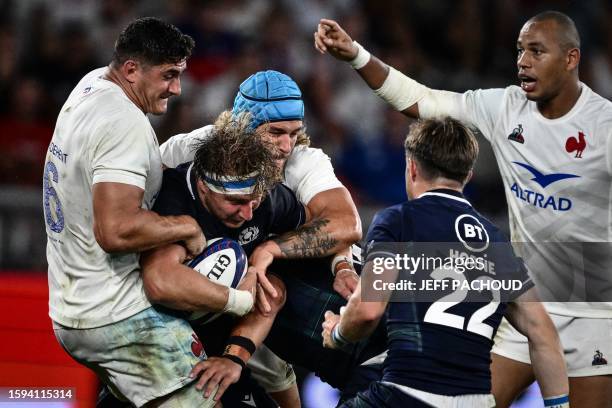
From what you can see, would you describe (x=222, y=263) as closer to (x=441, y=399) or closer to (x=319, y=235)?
(x=319, y=235)

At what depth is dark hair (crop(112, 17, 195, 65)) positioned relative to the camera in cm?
479

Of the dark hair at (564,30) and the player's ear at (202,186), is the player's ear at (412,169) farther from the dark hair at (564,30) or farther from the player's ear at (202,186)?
the dark hair at (564,30)

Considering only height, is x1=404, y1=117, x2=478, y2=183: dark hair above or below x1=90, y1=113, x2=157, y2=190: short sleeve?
above

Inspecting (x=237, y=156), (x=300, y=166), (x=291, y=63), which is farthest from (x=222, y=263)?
(x=291, y=63)

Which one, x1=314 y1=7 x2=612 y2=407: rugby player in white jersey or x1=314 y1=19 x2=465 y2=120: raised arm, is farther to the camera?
x1=314 y1=19 x2=465 y2=120: raised arm

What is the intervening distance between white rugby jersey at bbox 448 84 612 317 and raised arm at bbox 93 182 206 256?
1.91 meters

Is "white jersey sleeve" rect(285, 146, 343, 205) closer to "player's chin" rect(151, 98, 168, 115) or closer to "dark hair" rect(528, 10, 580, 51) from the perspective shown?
"player's chin" rect(151, 98, 168, 115)

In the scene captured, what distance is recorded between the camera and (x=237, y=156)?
476 cm

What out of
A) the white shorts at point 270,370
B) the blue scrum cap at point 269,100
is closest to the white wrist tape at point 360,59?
the blue scrum cap at point 269,100

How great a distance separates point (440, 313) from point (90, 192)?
1.61 meters

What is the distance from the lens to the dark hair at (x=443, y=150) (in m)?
4.44

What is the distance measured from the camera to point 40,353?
5.70m

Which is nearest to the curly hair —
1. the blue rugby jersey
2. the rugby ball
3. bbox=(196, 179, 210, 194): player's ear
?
bbox=(196, 179, 210, 194): player's ear

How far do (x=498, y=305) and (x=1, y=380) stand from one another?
2764mm
